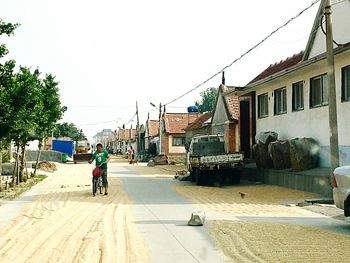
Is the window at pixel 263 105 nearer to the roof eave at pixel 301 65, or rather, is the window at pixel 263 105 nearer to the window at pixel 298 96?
the roof eave at pixel 301 65

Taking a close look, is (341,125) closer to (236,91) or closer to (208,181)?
(208,181)

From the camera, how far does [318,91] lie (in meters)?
21.1

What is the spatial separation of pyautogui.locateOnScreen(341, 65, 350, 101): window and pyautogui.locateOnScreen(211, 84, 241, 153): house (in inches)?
547

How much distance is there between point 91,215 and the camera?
12.1 metres

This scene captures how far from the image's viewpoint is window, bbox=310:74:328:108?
2041cm

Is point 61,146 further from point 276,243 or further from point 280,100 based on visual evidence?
point 276,243

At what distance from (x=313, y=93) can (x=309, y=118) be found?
108 centimetres

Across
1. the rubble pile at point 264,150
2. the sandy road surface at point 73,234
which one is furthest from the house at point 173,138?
the sandy road surface at point 73,234

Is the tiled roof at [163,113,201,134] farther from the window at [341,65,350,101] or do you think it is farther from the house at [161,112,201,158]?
the window at [341,65,350,101]

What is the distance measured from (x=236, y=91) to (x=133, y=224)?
18.7 metres

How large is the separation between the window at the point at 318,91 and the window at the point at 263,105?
228 inches

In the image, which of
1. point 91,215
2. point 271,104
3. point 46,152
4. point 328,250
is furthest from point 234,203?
point 46,152

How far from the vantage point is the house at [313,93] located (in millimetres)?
18641

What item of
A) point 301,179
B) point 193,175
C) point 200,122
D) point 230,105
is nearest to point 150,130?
point 200,122
